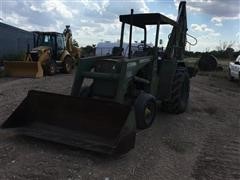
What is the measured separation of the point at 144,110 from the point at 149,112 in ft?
1.15

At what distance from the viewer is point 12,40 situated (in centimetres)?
2261

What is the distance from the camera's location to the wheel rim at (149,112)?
652 cm

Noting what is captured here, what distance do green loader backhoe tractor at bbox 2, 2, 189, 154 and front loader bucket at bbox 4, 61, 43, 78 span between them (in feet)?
29.1

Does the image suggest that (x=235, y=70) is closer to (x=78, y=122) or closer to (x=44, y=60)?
(x=44, y=60)

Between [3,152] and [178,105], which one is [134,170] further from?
[178,105]

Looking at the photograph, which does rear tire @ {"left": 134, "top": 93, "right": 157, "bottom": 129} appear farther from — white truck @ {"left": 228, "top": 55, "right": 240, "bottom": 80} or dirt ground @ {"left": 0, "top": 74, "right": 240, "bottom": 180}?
white truck @ {"left": 228, "top": 55, "right": 240, "bottom": 80}

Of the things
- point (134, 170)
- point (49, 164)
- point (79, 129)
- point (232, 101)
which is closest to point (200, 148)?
point (134, 170)

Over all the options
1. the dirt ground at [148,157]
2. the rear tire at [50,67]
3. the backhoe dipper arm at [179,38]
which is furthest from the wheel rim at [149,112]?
the rear tire at [50,67]

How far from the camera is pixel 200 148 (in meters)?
5.93

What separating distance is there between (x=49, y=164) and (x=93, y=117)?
3.84 feet

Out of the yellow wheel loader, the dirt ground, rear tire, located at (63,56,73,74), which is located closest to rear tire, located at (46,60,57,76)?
the yellow wheel loader

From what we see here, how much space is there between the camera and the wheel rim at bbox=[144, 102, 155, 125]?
6517mm

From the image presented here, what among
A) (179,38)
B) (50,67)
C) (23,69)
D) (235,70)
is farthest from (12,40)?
(179,38)

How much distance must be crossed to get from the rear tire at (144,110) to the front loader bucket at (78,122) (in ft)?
3.26
